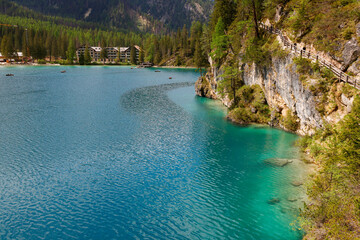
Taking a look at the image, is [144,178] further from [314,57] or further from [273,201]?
[314,57]

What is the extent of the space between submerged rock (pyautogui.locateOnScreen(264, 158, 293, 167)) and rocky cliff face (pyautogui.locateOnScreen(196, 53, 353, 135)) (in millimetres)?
6174

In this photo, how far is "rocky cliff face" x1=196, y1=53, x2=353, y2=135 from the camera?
107ft

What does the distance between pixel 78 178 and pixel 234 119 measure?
30.9 m

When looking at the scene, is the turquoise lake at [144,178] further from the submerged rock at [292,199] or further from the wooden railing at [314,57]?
the wooden railing at [314,57]

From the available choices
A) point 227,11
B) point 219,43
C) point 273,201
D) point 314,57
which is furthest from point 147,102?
point 273,201

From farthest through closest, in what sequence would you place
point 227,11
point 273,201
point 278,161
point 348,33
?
point 227,11 → point 278,161 → point 348,33 → point 273,201

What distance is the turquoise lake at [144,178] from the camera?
21.2 metres

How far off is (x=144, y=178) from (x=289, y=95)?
2567cm

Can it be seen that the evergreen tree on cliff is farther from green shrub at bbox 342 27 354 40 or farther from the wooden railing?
green shrub at bbox 342 27 354 40

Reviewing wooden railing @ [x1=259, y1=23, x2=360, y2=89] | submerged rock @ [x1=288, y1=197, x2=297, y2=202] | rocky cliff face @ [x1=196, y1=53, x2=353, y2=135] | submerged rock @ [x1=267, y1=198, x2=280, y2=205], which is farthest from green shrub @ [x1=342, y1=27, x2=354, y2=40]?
submerged rock @ [x1=267, y1=198, x2=280, y2=205]

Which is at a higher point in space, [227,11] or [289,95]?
[227,11]

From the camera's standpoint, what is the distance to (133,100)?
2938 inches

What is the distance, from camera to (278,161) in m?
32.6

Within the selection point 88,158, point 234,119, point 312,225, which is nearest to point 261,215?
point 312,225
